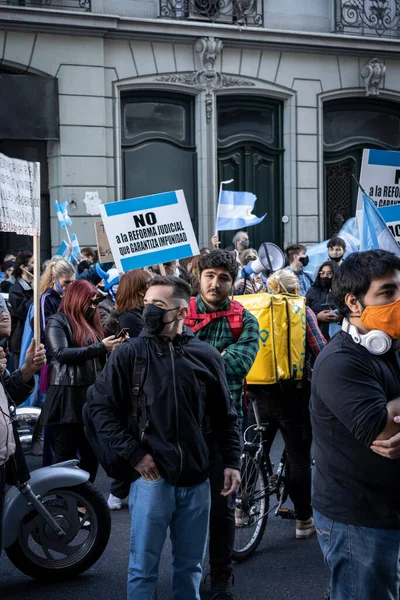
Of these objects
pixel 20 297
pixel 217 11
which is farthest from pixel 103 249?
pixel 217 11

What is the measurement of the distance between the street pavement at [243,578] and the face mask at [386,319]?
8.29ft

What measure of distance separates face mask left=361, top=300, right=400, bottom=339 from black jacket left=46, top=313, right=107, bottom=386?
11.4 feet

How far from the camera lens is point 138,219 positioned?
7.45 m

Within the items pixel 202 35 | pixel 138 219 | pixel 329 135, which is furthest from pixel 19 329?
pixel 329 135

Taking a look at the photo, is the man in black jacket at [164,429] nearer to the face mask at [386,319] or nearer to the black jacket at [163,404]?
the black jacket at [163,404]

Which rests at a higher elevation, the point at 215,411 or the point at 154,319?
the point at 154,319

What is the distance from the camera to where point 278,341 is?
5.78 m

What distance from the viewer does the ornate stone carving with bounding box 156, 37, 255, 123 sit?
17062 mm

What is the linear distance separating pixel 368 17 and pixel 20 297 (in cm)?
1214

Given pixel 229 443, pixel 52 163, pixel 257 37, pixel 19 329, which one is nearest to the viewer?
pixel 229 443

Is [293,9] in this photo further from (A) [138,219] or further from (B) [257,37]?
(A) [138,219]

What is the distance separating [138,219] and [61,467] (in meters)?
2.68

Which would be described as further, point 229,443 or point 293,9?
point 293,9

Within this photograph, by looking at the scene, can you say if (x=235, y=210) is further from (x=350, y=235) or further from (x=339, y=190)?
(x=339, y=190)
